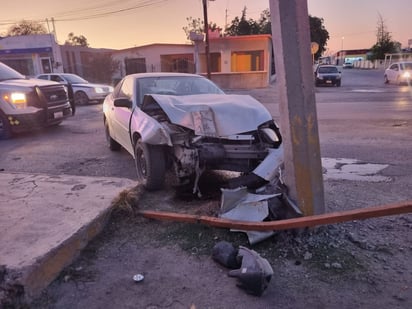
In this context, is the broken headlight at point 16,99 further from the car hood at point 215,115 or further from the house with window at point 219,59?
the house with window at point 219,59

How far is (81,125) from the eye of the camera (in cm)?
1073

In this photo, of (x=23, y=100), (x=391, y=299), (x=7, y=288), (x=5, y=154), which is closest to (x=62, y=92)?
(x=23, y=100)

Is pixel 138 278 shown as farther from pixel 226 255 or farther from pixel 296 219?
pixel 296 219

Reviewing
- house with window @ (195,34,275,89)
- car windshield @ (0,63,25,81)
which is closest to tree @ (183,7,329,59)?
house with window @ (195,34,275,89)

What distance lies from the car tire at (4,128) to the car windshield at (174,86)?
476 cm

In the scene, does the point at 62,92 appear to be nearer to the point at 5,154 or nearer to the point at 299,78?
the point at 5,154

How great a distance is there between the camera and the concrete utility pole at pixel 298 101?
2.93m

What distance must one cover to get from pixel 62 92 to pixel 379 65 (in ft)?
191

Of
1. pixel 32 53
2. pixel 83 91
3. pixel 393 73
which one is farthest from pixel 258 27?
pixel 83 91

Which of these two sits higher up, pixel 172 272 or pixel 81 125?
pixel 81 125

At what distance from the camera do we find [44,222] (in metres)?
3.27

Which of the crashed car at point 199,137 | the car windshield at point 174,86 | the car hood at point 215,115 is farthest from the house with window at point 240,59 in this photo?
the car hood at point 215,115

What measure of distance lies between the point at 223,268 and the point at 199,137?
1.69 meters

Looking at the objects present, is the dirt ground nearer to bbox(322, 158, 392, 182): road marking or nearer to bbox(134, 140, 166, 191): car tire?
bbox(134, 140, 166, 191): car tire
